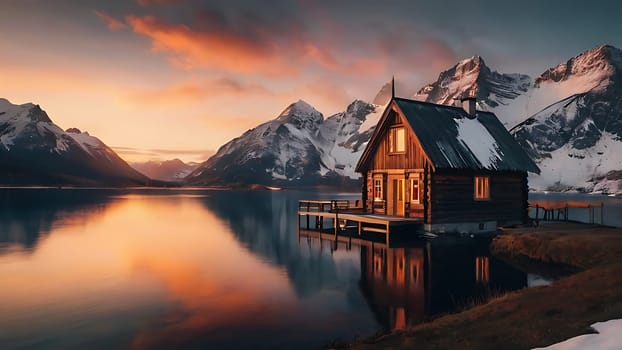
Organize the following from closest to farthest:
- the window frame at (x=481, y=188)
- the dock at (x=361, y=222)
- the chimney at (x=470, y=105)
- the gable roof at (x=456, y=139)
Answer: the dock at (x=361, y=222) < the gable roof at (x=456, y=139) < the window frame at (x=481, y=188) < the chimney at (x=470, y=105)

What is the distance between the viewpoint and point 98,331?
15289mm

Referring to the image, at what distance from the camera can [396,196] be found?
39.5m

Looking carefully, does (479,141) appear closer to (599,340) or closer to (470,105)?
(470,105)

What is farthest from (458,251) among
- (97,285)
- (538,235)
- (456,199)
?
(97,285)

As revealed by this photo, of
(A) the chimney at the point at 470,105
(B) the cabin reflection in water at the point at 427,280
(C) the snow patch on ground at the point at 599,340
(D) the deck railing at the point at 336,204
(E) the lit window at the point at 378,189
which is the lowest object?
(B) the cabin reflection in water at the point at 427,280

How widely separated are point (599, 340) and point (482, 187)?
96.9 feet

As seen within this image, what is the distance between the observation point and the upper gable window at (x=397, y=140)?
38.1 meters

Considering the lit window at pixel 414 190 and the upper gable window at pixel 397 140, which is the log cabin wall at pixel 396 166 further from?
the upper gable window at pixel 397 140

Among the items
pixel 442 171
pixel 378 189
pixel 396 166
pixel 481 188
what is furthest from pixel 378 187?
pixel 481 188

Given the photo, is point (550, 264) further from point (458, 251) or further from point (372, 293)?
point (372, 293)

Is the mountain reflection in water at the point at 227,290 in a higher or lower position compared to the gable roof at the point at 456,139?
lower

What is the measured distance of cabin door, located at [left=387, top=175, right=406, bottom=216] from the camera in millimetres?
38844

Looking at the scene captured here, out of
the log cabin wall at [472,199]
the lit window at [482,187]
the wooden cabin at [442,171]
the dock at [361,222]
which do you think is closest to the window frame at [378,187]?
the wooden cabin at [442,171]

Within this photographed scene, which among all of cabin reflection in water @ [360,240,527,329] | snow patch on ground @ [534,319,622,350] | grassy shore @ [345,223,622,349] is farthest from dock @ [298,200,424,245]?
snow patch on ground @ [534,319,622,350]
